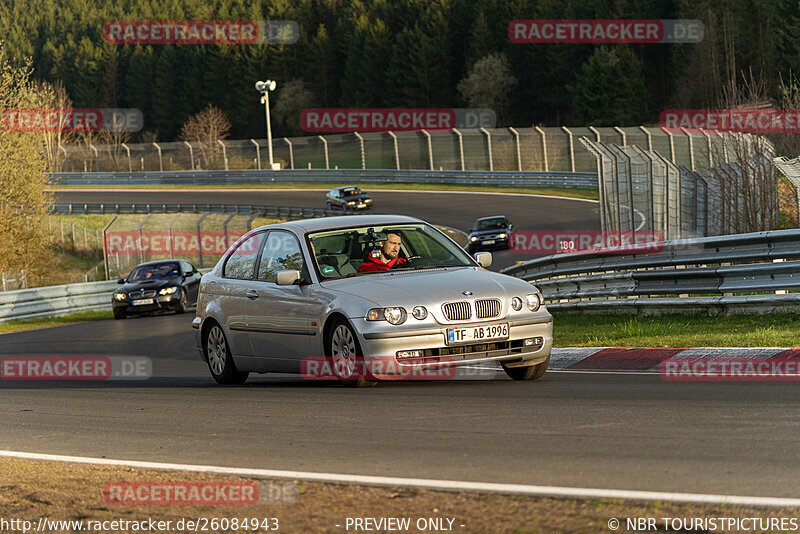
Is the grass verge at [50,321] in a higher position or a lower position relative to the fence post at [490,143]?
lower

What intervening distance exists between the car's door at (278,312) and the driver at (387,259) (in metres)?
0.62

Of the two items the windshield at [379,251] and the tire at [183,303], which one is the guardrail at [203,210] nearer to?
the tire at [183,303]

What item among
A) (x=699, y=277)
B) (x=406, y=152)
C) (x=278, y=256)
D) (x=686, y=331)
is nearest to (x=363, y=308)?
(x=278, y=256)

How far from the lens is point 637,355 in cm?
1118

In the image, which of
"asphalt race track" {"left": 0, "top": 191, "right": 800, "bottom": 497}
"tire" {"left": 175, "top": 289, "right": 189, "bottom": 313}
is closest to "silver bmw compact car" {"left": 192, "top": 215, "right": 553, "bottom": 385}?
"asphalt race track" {"left": 0, "top": 191, "right": 800, "bottom": 497}

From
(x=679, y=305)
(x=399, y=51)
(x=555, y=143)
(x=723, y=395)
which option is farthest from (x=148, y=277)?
(x=399, y=51)

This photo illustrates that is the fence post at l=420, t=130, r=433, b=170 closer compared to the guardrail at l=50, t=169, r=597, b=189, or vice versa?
the guardrail at l=50, t=169, r=597, b=189

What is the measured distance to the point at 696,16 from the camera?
9250 centimetres

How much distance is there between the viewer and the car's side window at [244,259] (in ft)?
37.9

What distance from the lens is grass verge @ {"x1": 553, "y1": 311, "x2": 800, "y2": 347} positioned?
443 inches

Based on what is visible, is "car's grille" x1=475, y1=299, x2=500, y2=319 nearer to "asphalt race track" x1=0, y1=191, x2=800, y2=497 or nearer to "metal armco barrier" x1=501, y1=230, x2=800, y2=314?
"asphalt race track" x1=0, y1=191, x2=800, y2=497

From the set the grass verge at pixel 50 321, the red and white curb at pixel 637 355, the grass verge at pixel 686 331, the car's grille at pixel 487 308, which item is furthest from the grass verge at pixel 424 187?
the car's grille at pixel 487 308

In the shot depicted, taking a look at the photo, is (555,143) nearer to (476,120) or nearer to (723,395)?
(476,120)

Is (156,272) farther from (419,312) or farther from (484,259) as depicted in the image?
(419,312)
